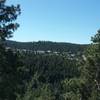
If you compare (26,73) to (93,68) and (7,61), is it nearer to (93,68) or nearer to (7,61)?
(93,68)

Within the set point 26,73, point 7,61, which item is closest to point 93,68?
point 26,73

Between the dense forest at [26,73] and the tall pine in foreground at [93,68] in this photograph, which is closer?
the dense forest at [26,73]

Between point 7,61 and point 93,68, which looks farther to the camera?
point 93,68

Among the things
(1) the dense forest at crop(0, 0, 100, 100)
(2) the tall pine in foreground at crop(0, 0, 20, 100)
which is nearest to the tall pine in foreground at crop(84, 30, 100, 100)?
(1) the dense forest at crop(0, 0, 100, 100)

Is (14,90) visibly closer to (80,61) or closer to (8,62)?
(8,62)

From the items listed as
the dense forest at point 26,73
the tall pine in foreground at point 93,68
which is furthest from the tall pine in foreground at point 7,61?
the tall pine in foreground at point 93,68

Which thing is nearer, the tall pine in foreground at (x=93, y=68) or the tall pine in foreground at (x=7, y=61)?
the tall pine in foreground at (x=7, y=61)

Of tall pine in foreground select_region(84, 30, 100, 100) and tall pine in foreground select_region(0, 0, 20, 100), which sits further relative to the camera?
tall pine in foreground select_region(84, 30, 100, 100)

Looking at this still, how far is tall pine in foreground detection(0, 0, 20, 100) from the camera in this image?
23516 millimetres

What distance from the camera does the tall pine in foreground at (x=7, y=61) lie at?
77.2ft

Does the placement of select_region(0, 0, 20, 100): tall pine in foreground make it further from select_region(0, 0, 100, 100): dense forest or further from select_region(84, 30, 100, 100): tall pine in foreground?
select_region(84, 30, 100, 100): tall pine in foreground

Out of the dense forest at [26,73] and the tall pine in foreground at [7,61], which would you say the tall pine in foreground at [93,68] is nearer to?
the dense forest at [26,73]

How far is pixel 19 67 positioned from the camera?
24594mm

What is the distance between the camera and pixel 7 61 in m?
23.7
